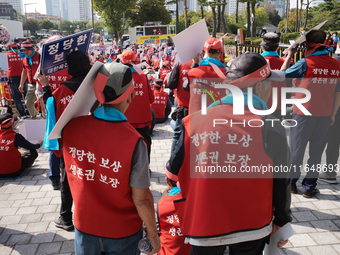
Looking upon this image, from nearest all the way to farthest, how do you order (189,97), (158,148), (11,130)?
(189,97)
(11,130)
(158,148)

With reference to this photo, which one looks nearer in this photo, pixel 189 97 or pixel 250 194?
pixel 250 194

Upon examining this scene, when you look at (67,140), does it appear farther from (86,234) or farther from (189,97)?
(189,97)

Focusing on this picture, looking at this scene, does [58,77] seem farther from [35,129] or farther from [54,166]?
[54,166]

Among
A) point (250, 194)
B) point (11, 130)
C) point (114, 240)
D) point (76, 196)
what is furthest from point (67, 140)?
point (11, 130)

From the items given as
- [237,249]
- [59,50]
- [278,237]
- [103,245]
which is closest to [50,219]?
[59,50]

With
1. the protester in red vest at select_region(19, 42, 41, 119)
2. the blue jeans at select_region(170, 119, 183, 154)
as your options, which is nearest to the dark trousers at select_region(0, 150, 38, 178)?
the blue jeans at select_region(170, 119, 183, 154)

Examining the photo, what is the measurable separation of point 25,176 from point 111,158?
399cm

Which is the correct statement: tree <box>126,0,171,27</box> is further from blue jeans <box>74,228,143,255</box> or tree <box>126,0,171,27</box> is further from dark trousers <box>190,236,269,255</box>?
dark trousers <box>190,236,269,255</box>

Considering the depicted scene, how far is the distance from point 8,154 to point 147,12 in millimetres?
58007

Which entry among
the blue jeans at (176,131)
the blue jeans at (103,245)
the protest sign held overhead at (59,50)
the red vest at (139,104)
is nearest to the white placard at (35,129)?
the red vest at (139,104)

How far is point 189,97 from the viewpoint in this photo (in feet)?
14.3

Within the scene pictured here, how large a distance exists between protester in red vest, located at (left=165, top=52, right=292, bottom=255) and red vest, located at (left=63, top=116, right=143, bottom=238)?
35 centimetres

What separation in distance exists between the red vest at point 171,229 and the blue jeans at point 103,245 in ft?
1.94

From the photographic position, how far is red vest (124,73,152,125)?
432 cm
